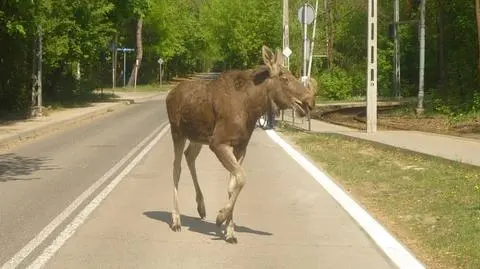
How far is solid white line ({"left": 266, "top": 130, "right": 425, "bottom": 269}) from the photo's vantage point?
6.74 metres

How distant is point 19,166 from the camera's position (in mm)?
14320

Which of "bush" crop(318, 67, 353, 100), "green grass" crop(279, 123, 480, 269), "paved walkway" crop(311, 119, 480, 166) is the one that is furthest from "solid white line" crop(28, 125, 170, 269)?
"bush" crop(318, 67, 353, 100)

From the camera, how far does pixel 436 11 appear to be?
1629 inches

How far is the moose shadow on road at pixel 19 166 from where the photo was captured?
1272cm

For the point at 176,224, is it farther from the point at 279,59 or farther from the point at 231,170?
the point at 279,59

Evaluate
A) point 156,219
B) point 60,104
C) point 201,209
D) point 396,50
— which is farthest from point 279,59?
point 396,50

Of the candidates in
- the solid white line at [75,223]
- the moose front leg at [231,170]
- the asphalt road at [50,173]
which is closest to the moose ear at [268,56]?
the moose front leg at [231,170]

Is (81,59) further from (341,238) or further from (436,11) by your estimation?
(341,238)

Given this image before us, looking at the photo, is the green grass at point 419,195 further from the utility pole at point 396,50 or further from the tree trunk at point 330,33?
the tree trunk at point 330,33

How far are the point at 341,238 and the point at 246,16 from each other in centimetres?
6756

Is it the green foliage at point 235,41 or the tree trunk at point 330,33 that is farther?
the tree trunk at point 330,33

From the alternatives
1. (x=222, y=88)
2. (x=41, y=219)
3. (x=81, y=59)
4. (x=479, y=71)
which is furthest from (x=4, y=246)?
(x=81, y=59)

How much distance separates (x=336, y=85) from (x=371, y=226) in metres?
41.1

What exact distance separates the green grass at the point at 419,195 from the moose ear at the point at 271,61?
222 cm
